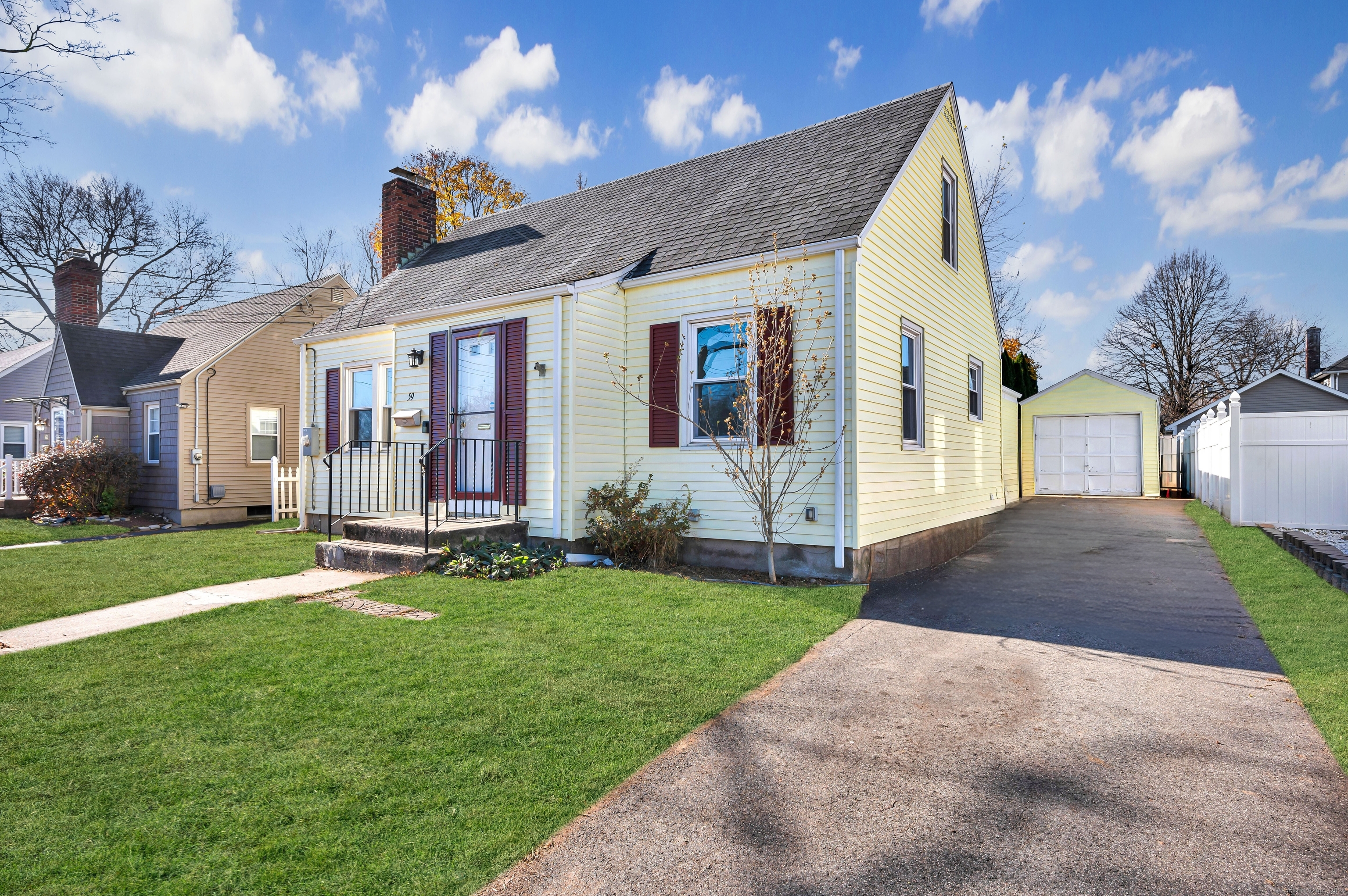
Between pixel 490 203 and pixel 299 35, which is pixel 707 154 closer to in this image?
pixel 299 35

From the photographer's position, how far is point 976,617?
5.84m

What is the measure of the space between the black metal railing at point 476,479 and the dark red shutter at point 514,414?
0.04ft

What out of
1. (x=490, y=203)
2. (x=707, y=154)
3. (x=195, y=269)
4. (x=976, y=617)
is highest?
(x=490, y=203)

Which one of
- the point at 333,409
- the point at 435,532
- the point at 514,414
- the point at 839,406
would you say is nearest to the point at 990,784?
the point at 839,406

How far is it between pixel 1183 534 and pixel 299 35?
17630 mm

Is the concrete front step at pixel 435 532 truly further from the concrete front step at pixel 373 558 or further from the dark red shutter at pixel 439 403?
the dark red shutter at pixel 439 403

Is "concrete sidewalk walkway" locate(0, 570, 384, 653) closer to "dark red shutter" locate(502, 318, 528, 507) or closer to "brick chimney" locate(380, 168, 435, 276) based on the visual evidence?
"dark red shutter" locate(502, 318, 528, 507)

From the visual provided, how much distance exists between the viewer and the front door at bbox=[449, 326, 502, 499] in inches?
350

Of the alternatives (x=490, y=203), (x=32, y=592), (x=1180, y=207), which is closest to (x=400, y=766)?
(x=32, y=592)

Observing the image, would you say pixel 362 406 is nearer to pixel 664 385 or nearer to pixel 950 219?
pixel 664 385

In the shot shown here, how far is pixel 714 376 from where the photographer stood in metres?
8.06

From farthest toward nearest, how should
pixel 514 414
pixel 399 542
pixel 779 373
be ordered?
pixel 514 414, pixel 399 542, pixel 779 373

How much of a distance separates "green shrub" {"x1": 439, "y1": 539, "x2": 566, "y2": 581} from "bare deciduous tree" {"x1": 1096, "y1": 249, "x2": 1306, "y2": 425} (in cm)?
3238

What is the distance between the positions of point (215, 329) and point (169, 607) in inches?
569
